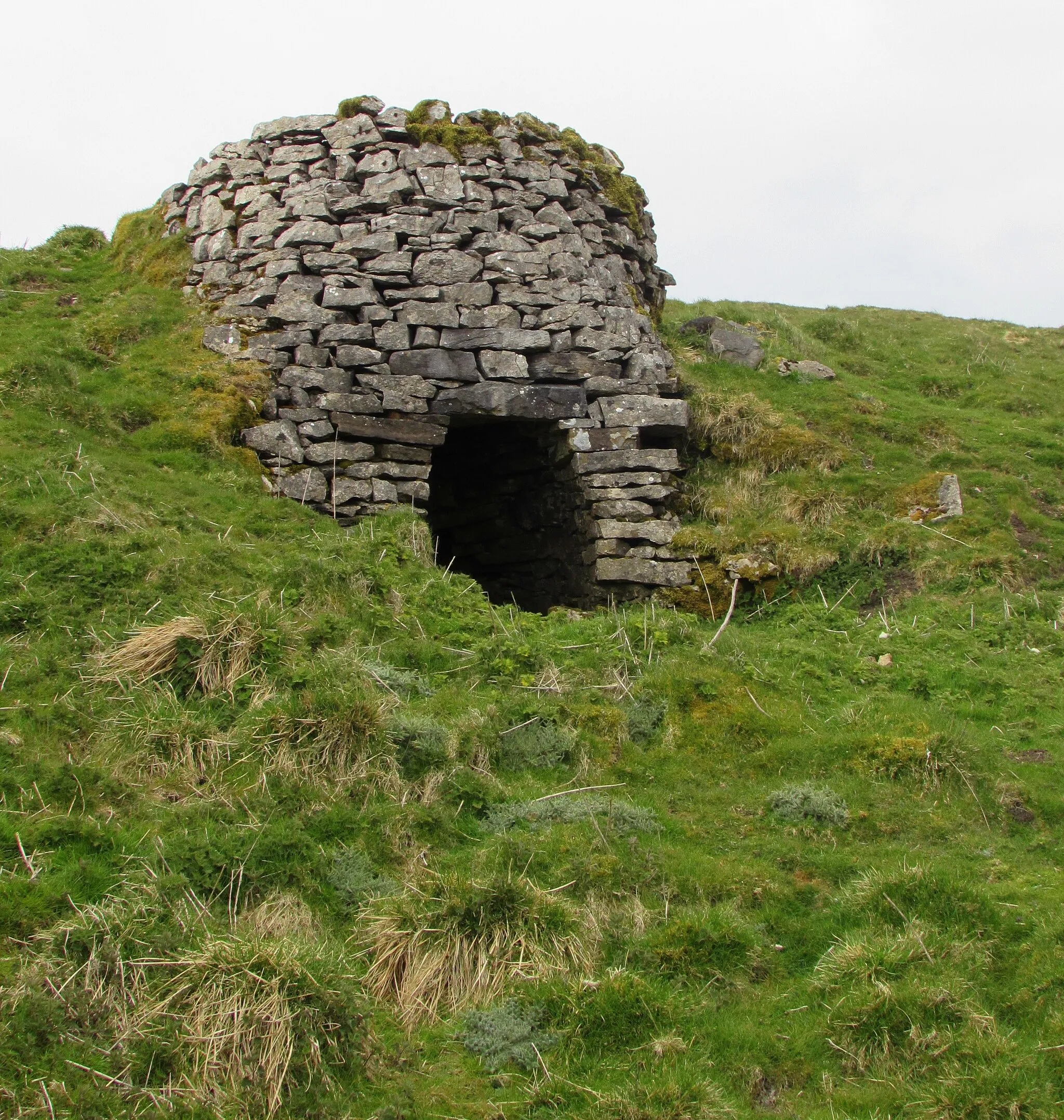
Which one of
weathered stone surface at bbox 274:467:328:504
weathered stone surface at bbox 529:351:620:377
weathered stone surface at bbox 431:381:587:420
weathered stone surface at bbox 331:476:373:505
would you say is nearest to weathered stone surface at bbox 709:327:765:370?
weathered stone surface at bbox 529:351:620:377

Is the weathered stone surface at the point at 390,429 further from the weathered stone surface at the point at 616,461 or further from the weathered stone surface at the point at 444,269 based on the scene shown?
the weathered stone surface at the point at 444,269

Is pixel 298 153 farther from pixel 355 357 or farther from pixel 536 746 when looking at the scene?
pixel 536 746

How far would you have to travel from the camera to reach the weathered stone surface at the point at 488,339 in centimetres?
1138

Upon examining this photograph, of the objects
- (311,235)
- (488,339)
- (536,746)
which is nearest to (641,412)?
(488,339)

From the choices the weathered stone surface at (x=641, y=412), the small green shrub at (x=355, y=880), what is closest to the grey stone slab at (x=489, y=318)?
the weathered stone surface at (x=641, y=412)

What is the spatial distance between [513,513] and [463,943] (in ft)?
26.2

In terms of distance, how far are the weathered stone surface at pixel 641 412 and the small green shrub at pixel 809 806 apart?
204 inches

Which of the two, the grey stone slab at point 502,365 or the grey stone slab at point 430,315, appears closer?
the grey stone slab at point 502,365

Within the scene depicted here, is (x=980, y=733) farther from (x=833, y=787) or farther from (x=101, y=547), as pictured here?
(x=101, y=547)

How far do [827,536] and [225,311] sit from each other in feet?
21.6

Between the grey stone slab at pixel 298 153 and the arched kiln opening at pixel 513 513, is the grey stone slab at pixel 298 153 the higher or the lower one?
the higher one

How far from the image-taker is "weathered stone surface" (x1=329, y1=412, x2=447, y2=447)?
11008 millimetres

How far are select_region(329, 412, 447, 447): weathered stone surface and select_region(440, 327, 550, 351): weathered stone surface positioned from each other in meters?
0.88

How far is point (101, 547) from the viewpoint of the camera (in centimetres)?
835
